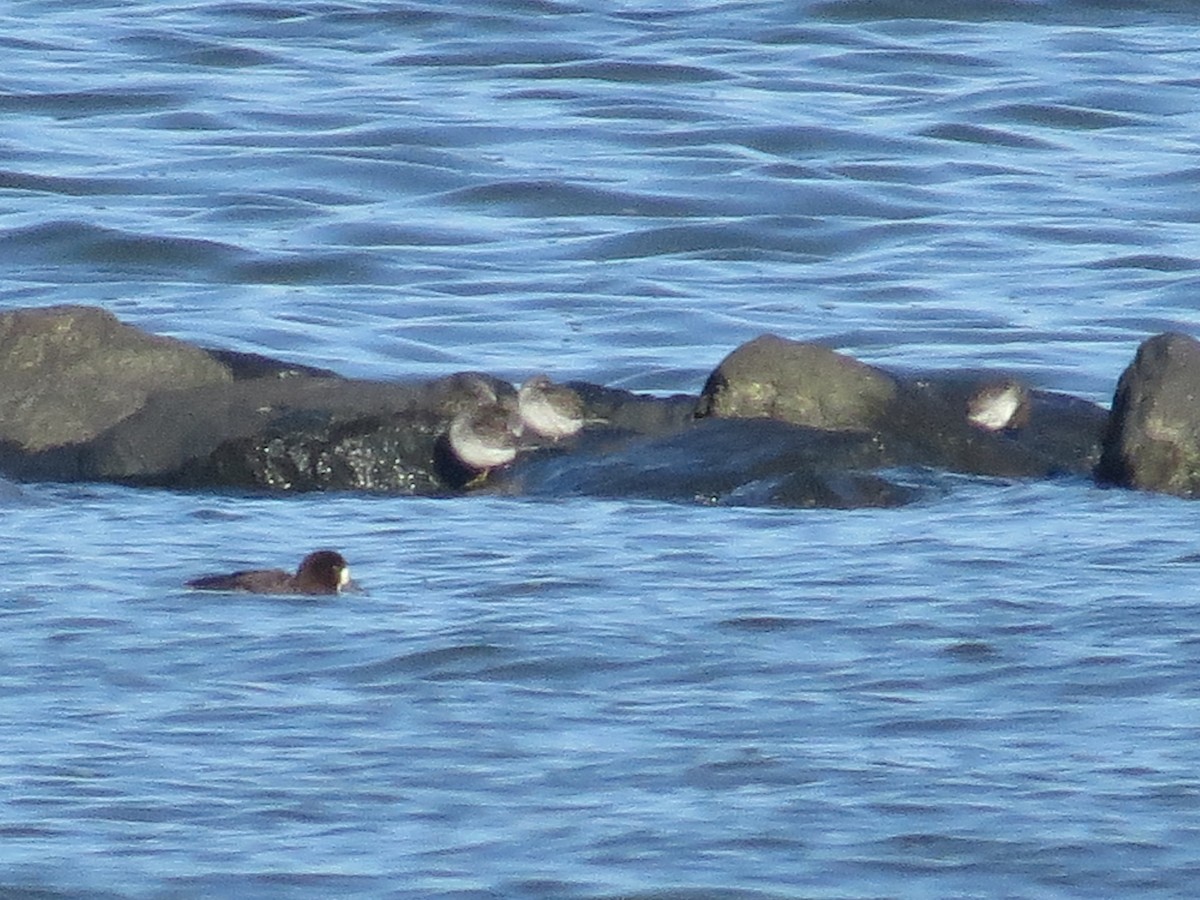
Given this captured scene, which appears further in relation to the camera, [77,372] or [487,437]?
[77,372]

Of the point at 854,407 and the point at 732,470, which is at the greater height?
the point at 854,407

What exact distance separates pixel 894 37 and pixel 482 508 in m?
13.6

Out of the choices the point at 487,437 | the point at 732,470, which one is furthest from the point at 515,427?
the point at 732,470

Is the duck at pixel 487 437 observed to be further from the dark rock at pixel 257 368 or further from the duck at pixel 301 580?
the duck at pixel 301 580

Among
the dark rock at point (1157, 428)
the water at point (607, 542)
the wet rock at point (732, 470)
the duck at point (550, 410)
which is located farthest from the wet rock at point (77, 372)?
the dark rock at point (1157, 428)

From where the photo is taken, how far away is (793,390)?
11695 mm

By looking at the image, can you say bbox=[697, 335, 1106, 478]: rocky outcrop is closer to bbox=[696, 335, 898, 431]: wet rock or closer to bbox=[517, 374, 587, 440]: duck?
bbox=[696, 335, 898, 431]: wet rock

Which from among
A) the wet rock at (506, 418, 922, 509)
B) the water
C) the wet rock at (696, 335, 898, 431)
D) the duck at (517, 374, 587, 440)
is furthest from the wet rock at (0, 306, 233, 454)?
the wet rock at (696, 335, 898, 431)

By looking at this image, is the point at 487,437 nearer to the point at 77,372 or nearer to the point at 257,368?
the point at 257,368

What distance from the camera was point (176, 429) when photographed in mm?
11641

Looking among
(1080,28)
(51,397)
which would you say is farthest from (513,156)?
(51,397)

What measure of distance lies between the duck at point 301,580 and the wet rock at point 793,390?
287 centimetres

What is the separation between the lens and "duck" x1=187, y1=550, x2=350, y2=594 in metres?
9.07

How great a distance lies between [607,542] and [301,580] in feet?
4.74
